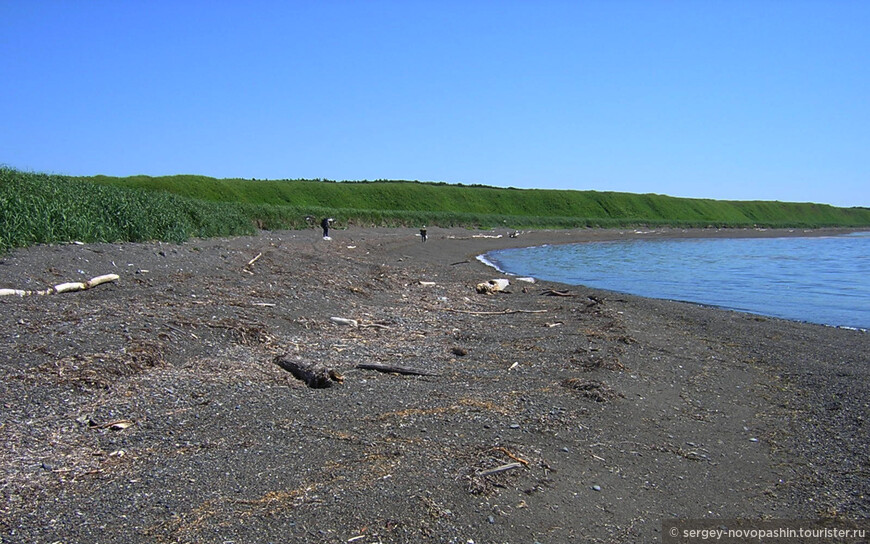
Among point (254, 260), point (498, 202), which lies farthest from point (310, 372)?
point (498, 202)

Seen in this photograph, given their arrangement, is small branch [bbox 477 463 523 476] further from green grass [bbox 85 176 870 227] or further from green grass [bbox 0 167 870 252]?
green grass [bbox 85 176 870 227]

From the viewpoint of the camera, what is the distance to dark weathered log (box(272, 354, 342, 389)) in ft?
21.4

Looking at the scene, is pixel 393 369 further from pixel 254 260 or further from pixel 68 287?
pixel 254 260

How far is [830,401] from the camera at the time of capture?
718 cm

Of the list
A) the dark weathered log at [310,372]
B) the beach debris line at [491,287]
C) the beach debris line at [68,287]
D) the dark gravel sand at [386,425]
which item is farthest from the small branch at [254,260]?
the dark weathered log at [310,372]

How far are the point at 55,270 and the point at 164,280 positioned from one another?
1.67m

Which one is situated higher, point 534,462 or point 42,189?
point 42,189

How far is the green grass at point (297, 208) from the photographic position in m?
14.9

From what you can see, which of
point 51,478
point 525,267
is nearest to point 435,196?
point 525,267

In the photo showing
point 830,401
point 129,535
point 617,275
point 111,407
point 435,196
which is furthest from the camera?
point 435,196

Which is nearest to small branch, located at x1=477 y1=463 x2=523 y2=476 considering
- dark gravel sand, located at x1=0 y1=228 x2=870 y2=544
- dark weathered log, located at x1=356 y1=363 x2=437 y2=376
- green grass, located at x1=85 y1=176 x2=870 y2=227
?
dark gravel sand, located at x1=0 y1=228 x2=870 y2=544

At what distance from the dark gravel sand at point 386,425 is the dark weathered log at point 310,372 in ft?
0.37

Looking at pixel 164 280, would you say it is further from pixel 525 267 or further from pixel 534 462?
pixel 525 267

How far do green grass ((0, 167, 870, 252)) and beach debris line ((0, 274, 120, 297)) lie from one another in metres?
2.62
